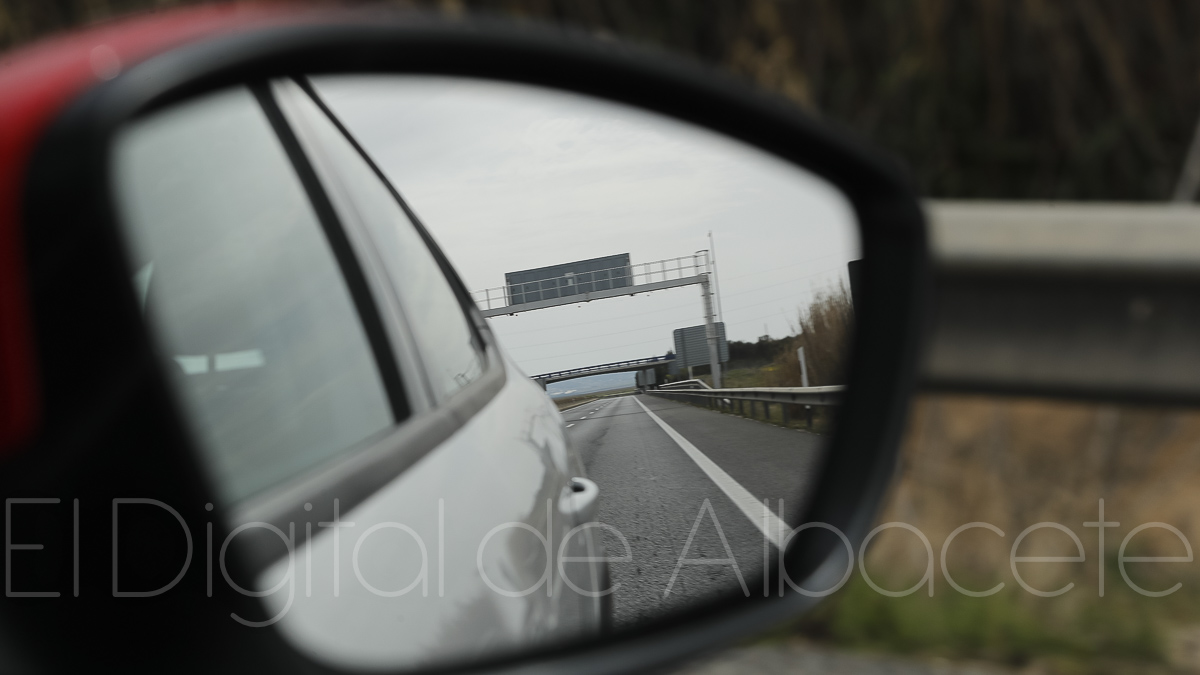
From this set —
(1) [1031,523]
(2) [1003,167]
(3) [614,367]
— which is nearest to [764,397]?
(3) [614,367]

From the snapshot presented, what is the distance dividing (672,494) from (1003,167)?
11.0ft

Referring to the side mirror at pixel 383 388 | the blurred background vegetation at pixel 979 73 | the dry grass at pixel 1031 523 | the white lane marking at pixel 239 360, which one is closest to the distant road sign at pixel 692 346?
the side mirror at pixel 383 388

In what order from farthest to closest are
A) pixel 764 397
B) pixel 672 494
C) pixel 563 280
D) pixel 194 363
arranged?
1. pixel 764 397
2. pixel 672 494
3. pixel 563 280
4. pixel 194 363

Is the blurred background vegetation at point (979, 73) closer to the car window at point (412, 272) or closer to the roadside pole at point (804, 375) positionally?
the roadside pole at point (804, 375)

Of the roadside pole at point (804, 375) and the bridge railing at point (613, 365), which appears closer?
the bridge railing at point (613, 365)

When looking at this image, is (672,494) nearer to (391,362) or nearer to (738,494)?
(738,494)

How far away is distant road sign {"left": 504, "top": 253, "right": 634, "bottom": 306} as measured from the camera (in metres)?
1.15

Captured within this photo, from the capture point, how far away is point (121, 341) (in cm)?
68

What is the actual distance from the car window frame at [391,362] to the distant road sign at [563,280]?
0.21m

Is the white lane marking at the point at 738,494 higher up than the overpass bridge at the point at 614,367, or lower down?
lower down

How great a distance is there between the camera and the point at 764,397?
151cm

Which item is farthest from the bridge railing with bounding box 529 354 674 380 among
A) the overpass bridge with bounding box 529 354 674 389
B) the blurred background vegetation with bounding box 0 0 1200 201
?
the blurred background vegetation with bounding box 0 0 1200 201

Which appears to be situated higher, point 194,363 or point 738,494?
point 194,363

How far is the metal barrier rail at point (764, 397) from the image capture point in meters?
1.20
